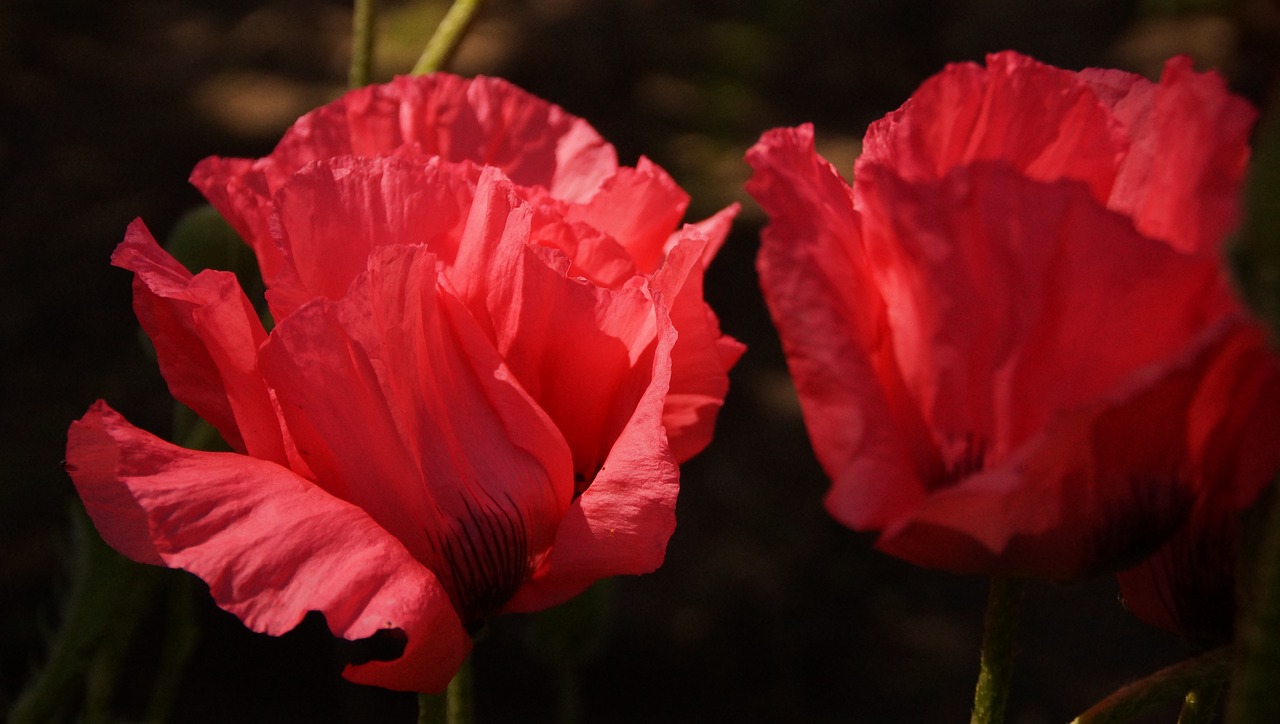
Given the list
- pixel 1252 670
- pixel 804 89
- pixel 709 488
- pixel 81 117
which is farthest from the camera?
pixel 804 89

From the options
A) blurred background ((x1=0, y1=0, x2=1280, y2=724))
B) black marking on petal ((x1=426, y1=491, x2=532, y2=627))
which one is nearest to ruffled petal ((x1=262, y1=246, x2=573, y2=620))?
black marking on petal ((x1=426, y1=491, x2=532, y2=627))

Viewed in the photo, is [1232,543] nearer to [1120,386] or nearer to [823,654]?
[1120,386]

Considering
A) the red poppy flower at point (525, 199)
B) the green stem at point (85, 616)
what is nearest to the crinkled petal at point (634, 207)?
the red poppy flower at point (525, 199)

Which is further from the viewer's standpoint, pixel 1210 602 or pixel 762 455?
pixel 762 455

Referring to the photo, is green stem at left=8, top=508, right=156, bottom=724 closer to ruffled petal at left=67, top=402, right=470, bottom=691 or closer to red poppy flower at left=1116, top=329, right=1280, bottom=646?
ruffled petal at left=67, top=402, right=470, bottom=691

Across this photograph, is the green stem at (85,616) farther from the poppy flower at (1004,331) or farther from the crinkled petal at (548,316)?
the poppy flower at (1004,331)

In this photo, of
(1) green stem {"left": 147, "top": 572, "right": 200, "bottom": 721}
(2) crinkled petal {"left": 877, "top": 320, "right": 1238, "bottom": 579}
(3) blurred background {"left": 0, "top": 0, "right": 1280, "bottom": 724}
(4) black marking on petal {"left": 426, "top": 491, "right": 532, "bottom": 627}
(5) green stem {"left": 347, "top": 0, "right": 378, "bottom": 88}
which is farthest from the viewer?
(3) blurred background {"left": 0, "top": 0, "right": 1280, "bottom": 724}

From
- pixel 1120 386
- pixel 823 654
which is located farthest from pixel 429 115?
pixel 823 654
